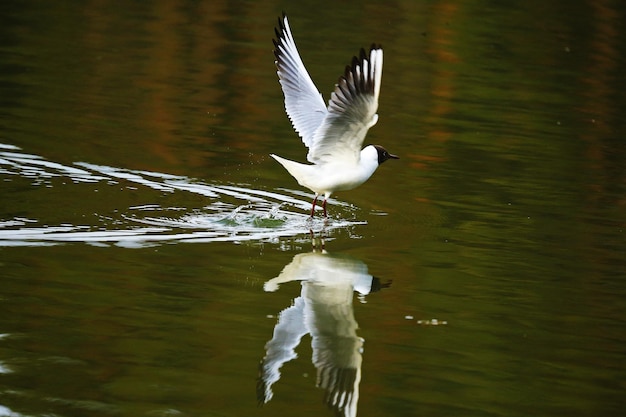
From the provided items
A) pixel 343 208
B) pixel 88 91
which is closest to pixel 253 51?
pixel 88 91

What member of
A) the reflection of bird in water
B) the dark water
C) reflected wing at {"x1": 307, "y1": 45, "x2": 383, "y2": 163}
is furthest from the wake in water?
the reflection of bird in water

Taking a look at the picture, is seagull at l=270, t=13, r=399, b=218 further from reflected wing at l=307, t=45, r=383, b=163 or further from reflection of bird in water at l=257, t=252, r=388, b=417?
reflection of bird in water at l=257, t=252, r=388, b=417

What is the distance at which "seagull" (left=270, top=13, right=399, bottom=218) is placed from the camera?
799cm

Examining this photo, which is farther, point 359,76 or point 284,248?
point 284,248

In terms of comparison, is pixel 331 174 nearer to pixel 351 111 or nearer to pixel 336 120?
pixel 336 120

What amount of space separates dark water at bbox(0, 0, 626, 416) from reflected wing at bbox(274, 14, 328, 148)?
2.10ft

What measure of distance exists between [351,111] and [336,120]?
0.22 meters

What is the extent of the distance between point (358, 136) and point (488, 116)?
620 cm

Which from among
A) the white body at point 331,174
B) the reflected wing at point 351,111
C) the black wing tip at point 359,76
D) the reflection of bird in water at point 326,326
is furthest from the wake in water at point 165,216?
the black wing tip at point 359,76

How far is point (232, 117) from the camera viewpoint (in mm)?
13164

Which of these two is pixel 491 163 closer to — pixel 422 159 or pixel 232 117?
pixel 422 159

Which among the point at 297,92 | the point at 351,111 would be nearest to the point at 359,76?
the point at 351,111

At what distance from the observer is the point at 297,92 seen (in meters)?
9.84

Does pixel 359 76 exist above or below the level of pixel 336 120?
above
